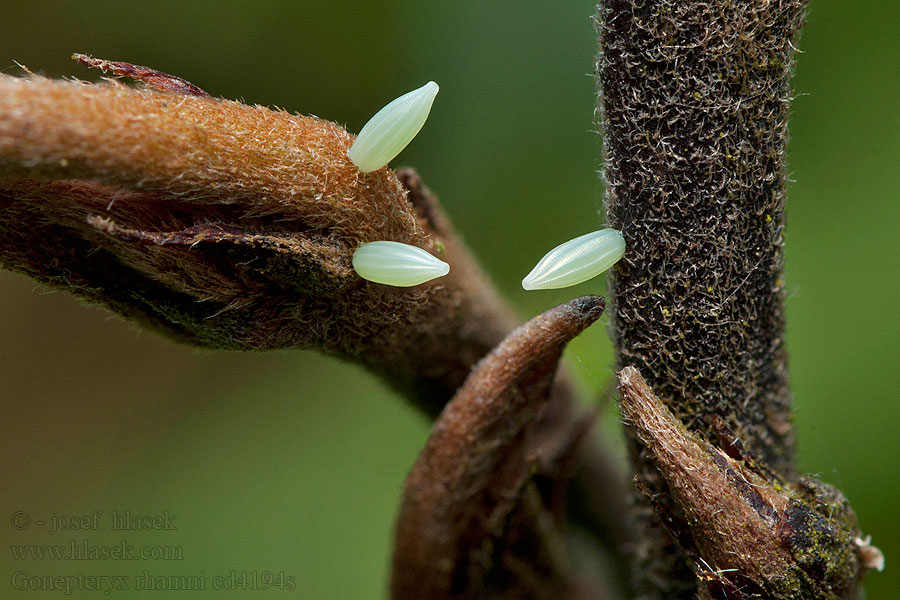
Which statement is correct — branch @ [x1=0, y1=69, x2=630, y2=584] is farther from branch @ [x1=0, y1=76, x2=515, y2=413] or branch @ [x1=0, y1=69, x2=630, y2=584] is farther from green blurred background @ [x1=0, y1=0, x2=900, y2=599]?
green blurred background @ [x1=0, y1=0, x2=900, y2=599]

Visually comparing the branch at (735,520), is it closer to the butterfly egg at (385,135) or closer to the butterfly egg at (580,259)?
the butterfly egg at (580,259)

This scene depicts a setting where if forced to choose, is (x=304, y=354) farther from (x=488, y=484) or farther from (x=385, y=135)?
(x=385, y=135)

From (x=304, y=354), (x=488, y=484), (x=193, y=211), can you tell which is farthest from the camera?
(x=304, y=354)

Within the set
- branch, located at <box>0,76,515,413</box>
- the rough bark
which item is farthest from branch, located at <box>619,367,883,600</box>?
branch, located at <box>0,76,515,413</box>

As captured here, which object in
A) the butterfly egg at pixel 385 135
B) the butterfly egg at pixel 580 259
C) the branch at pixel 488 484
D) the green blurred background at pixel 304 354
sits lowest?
the branch at pixel 488 484

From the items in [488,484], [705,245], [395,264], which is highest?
[395,264]

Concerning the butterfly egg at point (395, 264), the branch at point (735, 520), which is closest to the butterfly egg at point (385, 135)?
the butterfly egg at point (395, 264)

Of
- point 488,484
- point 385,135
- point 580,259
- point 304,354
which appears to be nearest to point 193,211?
point 385,135

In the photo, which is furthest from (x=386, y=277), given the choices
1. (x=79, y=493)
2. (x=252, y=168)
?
(x=79, y=493)
